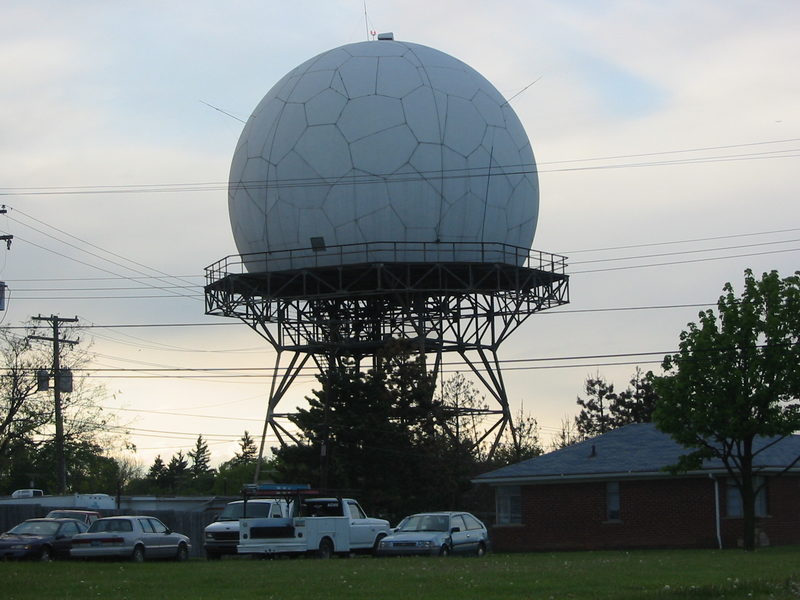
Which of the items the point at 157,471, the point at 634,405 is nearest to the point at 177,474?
the point at 157,471

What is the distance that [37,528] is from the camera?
3462 cm

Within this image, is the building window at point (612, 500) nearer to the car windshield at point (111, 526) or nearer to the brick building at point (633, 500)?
the brick building at point (633, 500)

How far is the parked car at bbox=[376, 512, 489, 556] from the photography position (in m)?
33.9

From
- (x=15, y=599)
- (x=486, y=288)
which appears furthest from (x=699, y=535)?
(x=15, y=599)

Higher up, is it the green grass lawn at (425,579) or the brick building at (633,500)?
the brick building at (633,500)

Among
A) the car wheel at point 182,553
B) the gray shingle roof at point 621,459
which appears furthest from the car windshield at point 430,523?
the gray shingle roof at point 621,459

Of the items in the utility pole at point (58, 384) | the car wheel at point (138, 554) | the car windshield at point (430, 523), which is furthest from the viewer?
the utility pole at point (58, 384)

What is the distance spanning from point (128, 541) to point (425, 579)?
12.2 m

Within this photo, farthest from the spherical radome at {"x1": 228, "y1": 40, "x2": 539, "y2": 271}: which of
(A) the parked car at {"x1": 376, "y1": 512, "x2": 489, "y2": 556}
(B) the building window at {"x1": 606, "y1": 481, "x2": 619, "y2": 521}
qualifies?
(A) the parked car at {"x1": 376, "y1": 512, "x2": 489, "y2": 556}

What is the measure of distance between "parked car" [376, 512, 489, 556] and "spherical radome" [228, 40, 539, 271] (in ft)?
46.2

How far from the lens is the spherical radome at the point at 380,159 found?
4684 centimetres

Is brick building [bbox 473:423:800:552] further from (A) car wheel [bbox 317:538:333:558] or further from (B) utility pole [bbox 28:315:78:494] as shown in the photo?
(B) utility pole [bbox 28:315:78:494]

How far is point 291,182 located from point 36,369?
16.0m

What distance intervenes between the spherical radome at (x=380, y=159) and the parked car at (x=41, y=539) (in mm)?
15973
